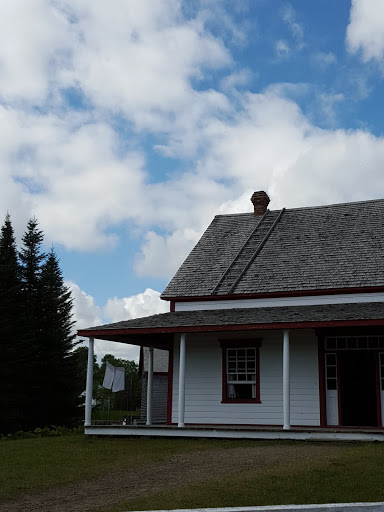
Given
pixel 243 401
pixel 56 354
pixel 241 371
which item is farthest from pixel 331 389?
pixel 56 354

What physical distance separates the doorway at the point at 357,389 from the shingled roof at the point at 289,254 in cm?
206

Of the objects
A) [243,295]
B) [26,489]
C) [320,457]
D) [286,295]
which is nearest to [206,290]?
[243,295]

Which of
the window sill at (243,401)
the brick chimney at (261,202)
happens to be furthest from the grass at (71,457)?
the brick chimney at (261,202)

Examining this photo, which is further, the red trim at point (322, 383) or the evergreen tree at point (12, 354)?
the evergreen tree at point (12, 354)

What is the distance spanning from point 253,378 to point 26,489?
9.12 m

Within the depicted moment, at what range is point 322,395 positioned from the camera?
17156 mm

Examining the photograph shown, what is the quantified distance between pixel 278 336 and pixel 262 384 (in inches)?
56.4

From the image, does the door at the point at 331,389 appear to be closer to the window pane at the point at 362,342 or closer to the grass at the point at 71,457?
the window pane at the point at 362,342

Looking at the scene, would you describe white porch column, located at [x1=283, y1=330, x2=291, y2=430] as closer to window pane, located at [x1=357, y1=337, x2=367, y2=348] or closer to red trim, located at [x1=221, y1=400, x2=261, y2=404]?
red trim, located at [x1=221, y1=400, x2=261, y2=404]

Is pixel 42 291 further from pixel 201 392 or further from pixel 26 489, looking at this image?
pixel 26 489

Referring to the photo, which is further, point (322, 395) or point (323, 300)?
point (323, 300)

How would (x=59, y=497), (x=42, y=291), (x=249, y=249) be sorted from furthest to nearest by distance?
(x=42, y=291) < (x=249, y=249) < (x=59, y=497)

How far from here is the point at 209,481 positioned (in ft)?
32.0

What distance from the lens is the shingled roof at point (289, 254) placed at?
18875 mm
